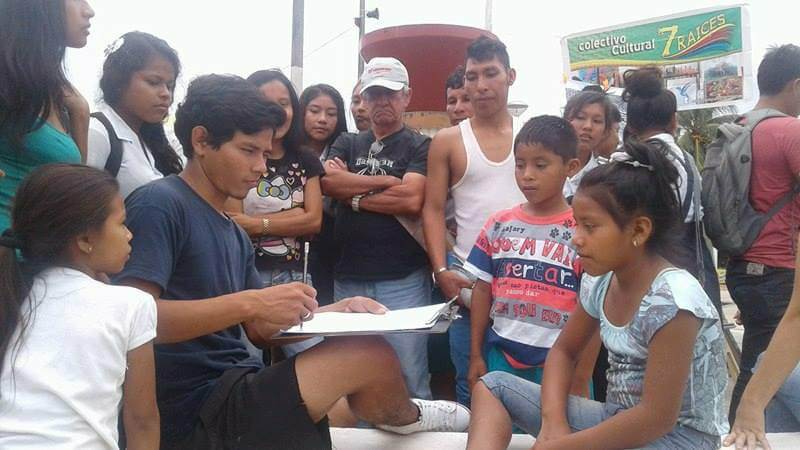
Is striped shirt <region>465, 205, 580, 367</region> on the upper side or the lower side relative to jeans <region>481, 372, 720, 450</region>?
upper

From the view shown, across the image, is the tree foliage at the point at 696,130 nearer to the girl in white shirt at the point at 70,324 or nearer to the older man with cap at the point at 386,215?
the older man with cap at the point at 386,215

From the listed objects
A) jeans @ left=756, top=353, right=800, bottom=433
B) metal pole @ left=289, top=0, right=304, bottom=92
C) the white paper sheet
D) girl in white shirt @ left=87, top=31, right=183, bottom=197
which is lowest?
jeans @ left=756, top=353, right=800, bottom=433

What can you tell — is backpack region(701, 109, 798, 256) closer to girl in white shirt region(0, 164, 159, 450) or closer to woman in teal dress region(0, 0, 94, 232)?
girl in white shirt region(0, 164, 159, 450)

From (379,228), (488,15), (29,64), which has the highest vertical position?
(488,15)

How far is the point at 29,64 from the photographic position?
2059mm

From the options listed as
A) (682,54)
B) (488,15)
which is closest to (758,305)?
(682,54)

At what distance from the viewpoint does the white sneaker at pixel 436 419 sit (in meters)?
2.34

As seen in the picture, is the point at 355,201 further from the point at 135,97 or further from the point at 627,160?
the point at 627,160

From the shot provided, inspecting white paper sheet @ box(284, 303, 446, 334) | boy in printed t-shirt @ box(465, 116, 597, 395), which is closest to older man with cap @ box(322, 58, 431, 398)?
boy in printed t-shirt @ box(465, 116, 597, 395)

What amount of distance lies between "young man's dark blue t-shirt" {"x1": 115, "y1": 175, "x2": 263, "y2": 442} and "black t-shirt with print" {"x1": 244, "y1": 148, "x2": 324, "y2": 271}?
960 millimetres

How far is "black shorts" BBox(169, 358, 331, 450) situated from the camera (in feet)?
6.23

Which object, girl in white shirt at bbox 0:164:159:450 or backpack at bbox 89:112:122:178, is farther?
backpack at bbox 89:112:122:178

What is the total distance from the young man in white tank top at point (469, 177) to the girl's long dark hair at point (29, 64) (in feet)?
5.17

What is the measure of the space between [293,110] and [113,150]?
37.6 inches
